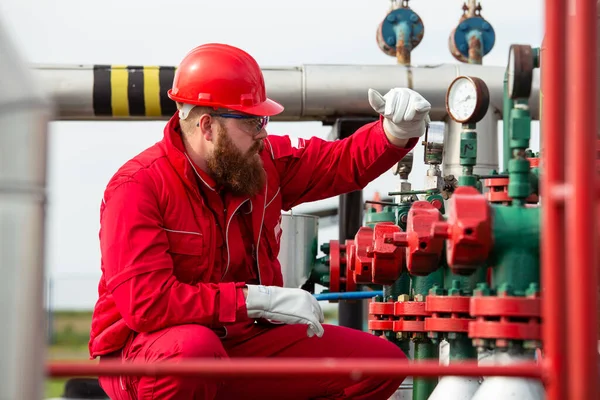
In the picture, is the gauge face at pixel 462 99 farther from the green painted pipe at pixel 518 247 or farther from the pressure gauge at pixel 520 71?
the green painted pipe at pixel 518 247

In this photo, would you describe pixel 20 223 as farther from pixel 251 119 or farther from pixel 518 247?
pixel 251 119

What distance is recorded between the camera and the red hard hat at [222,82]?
11.6ft

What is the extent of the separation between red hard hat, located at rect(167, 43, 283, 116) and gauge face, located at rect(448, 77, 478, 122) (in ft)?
1.89

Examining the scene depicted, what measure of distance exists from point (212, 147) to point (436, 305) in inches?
41.3

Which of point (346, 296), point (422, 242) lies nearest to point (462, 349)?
point (422, 242)

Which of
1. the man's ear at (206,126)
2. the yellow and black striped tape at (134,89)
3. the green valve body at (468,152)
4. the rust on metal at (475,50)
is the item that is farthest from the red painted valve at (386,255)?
the rust on metal at (475,50)

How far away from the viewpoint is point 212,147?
353 centimetres

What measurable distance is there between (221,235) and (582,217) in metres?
1.89

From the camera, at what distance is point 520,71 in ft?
7.91

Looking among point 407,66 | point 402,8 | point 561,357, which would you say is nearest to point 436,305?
point 561,357

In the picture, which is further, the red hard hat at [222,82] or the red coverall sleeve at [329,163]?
the red coverall sleeve at [329,163]

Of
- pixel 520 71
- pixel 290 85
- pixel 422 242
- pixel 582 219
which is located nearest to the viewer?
pixel 582 219

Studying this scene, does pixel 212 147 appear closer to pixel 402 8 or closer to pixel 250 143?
pixel 250 143

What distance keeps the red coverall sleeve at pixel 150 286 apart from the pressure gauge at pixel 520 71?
1.10m
